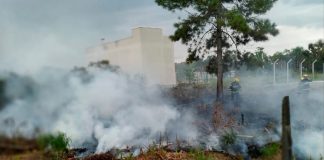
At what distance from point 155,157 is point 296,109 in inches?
352

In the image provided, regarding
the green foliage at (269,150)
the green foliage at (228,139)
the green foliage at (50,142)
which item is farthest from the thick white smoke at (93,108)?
the green foliage at (269,150)

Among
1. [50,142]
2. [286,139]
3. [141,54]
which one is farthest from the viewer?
[141,54]

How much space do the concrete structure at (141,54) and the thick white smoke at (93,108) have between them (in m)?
0.80

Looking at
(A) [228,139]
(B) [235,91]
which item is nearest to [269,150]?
(A) [228,139]

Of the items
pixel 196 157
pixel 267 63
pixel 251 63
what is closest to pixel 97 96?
pixel 196 157

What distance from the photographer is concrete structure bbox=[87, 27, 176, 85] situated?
1238 cm

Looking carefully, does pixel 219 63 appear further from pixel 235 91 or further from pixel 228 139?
pixel 228 139

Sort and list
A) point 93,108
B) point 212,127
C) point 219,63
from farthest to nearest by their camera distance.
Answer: point 219,63 < point 212,127 < point 93,108

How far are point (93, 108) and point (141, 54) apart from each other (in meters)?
4.97

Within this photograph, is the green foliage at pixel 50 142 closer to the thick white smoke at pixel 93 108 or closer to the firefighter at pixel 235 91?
the thick white smoke at pixel 93 108

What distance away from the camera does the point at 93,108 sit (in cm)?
1369

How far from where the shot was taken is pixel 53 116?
36.8 ft

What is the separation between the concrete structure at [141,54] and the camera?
12.4 m

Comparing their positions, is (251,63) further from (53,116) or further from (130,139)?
(53,116)
